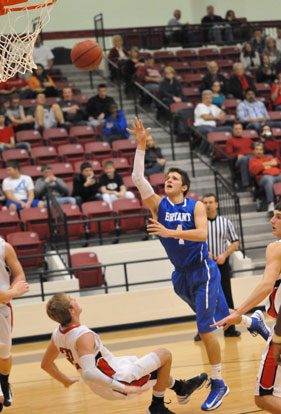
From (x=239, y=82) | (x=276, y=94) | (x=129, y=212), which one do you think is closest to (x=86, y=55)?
(x=129, y=212)

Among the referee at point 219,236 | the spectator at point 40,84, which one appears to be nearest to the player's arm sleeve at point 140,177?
the referee at point 219,236

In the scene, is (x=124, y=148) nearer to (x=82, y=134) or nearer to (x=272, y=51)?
(x=82, y=134)

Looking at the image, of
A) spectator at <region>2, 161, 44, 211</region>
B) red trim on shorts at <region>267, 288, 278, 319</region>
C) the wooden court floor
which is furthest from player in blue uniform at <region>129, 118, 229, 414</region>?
spectator at <region>2, 161, 44, 211</region>

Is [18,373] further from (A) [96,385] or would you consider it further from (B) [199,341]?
(A) [96,385]

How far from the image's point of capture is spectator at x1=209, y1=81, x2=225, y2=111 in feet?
47.3

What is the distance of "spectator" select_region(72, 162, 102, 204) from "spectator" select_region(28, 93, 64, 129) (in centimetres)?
222

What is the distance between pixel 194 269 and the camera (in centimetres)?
575

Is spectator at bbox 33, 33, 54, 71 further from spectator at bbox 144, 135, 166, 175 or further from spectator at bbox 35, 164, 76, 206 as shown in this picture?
spectator at bbox 35, 164, 76, 206

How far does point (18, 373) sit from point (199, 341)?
2171 mm

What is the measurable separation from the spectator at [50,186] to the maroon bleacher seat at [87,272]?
1262 millimetres

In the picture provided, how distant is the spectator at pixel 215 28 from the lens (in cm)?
1842

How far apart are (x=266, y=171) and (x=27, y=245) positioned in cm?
432

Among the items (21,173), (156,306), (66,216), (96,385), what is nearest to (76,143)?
(21,173)

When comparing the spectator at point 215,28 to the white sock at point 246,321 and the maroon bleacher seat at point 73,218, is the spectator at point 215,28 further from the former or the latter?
the white sock at point 246,321
